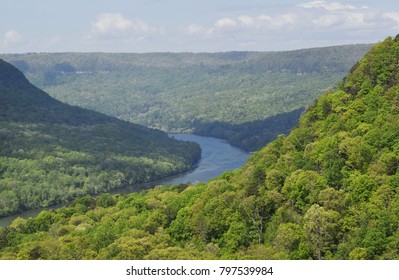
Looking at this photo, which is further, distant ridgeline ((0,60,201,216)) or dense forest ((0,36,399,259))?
distant ridgeline ((0,60,201,216))

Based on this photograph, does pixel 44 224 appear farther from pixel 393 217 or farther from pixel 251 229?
pixel 393 217

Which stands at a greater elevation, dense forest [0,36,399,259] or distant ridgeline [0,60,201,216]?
dense forest [0,36,399,259]

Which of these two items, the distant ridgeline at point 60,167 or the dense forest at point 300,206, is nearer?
the dense forest at point 300,206

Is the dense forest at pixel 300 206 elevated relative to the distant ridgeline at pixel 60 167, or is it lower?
elevated

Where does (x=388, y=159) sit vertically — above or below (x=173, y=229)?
above

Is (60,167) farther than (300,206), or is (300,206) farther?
(60,167)

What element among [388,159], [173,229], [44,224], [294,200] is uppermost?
[388,159]

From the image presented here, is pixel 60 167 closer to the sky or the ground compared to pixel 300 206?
closer to the ground

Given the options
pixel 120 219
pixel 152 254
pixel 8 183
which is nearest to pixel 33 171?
pixel 8 183
